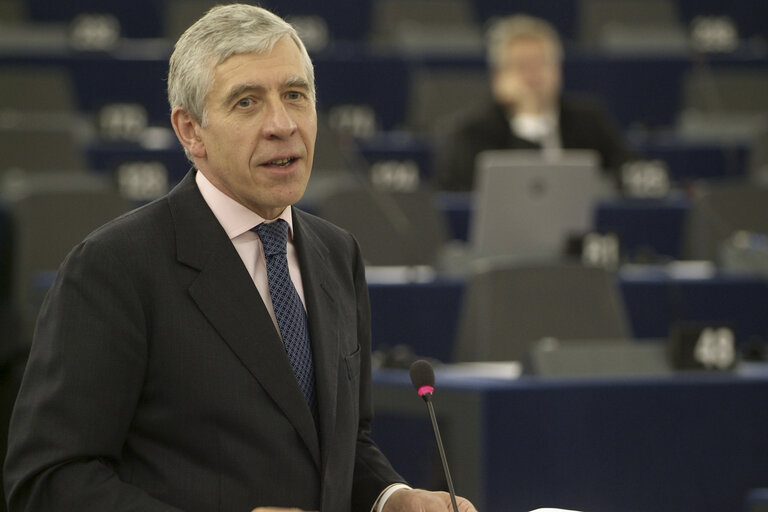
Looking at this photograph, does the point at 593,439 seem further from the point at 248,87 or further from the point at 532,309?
the point at 248,87

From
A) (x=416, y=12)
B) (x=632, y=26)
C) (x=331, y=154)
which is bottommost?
(x=331, y=154)

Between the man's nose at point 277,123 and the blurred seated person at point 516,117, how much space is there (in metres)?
4.54

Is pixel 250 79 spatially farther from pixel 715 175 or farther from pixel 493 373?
pixel 715 175

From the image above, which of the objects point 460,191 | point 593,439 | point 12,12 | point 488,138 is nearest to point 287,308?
point 593,439

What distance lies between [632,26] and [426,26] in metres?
1.45

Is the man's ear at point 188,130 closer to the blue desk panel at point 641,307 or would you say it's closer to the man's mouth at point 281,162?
the man's mouth at point 281,162

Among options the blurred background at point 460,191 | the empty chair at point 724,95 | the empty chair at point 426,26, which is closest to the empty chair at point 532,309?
the blurred background at point 460,191

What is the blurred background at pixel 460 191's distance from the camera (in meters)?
4.26

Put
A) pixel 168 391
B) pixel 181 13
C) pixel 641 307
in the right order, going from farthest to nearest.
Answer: pixel 181 13, pixel 641 307, pixel 168 391

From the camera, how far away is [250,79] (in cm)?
185

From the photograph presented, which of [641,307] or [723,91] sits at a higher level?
[723,91]

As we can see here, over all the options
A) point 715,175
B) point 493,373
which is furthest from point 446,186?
point 493,373

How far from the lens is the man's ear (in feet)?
6.28

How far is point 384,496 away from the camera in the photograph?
2.04 meters
